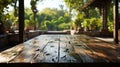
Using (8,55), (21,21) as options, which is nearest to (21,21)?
(21,21)

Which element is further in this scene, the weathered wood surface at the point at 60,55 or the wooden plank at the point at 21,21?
the wooden plank at the point at 21,21

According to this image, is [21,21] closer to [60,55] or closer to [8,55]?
[8,55]

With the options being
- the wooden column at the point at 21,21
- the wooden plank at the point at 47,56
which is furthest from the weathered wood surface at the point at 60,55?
the wooden column at the point at 21,21

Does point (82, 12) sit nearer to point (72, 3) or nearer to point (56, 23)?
point (72, 3)

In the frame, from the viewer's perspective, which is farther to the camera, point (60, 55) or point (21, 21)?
point (21, 21)

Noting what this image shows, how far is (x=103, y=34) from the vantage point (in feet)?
58.1

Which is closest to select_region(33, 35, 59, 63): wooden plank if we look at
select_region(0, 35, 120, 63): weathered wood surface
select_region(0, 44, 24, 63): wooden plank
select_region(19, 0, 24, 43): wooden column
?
select_region(0, 35, 120, 63): weathered wood surface

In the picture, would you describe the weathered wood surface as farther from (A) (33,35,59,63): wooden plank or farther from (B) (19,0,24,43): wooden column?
(B) (19,0,24,43): wooden column

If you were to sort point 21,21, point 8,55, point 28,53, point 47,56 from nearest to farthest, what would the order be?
point 47,56 < point 8,55 < point 28,53 < point 21,21

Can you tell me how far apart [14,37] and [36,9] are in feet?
42.4

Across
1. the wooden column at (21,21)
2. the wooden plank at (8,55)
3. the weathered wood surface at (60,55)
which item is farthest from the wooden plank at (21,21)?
the wooden plank at (8,55)

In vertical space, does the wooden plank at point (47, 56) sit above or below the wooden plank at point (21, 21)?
below

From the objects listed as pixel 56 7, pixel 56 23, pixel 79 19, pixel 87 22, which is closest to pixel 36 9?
pixel 79 19

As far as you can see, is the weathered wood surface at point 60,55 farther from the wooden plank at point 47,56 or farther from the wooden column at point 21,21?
the wooden column at point 21,21
